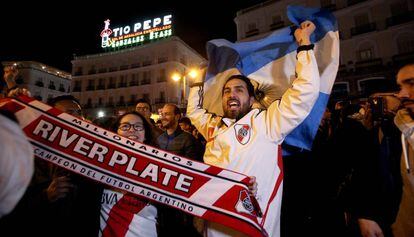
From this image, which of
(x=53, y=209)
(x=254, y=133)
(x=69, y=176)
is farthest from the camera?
(x=254, y=133)

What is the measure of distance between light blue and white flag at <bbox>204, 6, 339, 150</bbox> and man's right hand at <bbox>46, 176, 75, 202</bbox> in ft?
6.25

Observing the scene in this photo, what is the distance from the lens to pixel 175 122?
4727 millimetres

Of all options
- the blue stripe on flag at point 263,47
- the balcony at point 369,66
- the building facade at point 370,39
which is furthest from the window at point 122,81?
the blue stripe on flag at point 263,47

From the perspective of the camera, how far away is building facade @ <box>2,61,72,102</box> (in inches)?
1838

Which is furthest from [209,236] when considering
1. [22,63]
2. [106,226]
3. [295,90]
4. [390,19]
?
[22,63]

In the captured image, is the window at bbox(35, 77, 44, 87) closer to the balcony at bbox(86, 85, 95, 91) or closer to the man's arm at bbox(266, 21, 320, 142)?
the balcony at bbox(86, 85, 95, 91)

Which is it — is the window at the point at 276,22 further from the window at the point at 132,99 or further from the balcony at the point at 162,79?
the window at the point at 132,99

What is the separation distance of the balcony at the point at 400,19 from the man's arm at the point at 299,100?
1131 inches

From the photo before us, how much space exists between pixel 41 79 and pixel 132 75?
73.5 ft

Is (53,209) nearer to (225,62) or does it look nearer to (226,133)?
(226,133)

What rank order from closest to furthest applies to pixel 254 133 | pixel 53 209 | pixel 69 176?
pixel 53 209
pixel 69 176
pixel 254 133

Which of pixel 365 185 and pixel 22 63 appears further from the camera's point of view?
pixel 22 63

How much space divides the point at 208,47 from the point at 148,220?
7.61 feet

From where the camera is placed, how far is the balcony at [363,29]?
24797 millimetres
